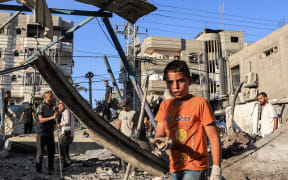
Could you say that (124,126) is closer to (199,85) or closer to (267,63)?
(267,63)

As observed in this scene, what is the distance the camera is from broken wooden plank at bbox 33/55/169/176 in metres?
3.28

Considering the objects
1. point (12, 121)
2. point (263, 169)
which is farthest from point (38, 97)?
point (263, 169)

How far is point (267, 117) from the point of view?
610cm

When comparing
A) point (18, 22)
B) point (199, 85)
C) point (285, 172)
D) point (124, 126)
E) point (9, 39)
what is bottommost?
point (285, 172)

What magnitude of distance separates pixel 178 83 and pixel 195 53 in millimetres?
38542

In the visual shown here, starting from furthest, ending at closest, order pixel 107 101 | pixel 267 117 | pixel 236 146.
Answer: pixel 107 101 → pixel 267 117 → pixel 236 146

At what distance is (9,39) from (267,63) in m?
31.5

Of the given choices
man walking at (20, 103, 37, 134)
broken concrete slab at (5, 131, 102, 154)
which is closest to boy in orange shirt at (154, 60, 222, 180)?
broken concrete slab at (5, 131, 102, 154)

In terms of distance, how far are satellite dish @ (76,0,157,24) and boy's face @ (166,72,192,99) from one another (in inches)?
192

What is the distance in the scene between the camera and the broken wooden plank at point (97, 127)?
3275 mm

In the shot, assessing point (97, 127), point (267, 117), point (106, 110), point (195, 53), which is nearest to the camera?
point (97, 127)

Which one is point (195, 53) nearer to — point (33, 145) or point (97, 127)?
point (33, 145)

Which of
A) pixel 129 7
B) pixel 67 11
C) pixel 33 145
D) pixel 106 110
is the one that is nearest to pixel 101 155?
pixel 33 145

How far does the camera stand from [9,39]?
114 ft
